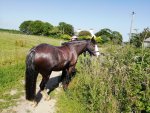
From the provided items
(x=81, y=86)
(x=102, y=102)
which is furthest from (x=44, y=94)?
(x=102, y=102)

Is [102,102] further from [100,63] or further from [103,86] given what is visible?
[100,63]

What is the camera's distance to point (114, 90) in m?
6.91

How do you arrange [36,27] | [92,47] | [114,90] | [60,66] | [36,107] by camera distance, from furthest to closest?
[36,27] < [92,47] < [60,66] < [36,107] < [114,90]

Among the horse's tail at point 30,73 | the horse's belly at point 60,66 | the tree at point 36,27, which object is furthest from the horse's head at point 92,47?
the tree at point 36,27

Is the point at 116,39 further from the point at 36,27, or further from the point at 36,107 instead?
the point at 36,27

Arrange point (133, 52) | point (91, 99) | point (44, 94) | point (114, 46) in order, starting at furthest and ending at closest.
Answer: point (114, 46) → point (133, 52) → point (44, 94) → point (91, 99)

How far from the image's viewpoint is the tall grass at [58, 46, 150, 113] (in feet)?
20.2

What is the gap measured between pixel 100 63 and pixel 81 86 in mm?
1010

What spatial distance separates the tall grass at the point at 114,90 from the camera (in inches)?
242

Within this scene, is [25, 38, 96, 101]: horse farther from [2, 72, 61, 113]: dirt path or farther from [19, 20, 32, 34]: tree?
[19, 20, 32, 34]: tree

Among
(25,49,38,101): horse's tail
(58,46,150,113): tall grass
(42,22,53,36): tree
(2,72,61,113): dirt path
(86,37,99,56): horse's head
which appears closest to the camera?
(58,46,150,113): tall grass

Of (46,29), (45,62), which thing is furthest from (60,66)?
(46,29)

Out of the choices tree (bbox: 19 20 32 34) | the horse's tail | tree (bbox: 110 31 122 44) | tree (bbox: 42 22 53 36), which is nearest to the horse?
the horse's tail

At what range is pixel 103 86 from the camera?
7000 mm
